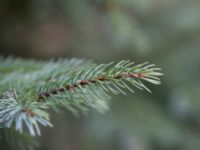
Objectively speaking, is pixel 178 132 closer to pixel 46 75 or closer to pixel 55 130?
pixel 55 130

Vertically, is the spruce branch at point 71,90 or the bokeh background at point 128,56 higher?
the bokeh background at point 128,56

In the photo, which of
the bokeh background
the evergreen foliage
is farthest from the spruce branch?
the bokeh background

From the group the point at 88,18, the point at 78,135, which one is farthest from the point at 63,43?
the point at 78,135

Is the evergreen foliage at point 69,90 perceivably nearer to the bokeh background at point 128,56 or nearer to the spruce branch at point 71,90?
the spruce branch at point 71,90

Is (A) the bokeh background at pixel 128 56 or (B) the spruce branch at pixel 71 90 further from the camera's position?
(A) the bokeh background at pixel 128 56

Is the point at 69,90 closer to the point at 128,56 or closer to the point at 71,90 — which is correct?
the point at 71,90

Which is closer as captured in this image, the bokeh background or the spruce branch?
the spruce branch

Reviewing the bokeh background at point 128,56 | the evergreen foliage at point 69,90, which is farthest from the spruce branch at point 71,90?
the bokeh background at point 128,56

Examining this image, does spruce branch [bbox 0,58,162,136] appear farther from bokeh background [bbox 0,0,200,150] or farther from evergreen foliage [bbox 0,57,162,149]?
bokeh background [bbox 0,0,200,150]
